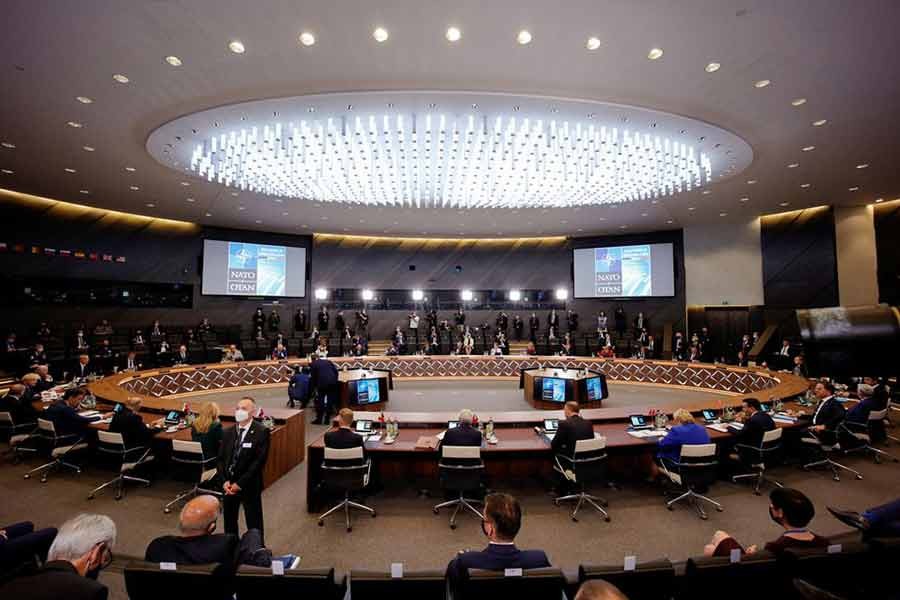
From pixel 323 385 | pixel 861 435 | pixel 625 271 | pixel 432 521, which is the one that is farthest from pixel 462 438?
pixel 625 271

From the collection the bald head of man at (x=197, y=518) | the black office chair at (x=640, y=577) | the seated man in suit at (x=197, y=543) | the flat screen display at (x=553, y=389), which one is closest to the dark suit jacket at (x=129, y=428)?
the seated man in suit at (x=197, y=543)

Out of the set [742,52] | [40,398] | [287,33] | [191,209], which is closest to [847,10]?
[742,52]

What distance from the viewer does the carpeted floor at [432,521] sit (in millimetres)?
3660

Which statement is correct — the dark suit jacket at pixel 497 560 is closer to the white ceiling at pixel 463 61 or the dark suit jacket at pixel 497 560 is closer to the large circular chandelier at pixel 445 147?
the white ceiling at pixel 463 61

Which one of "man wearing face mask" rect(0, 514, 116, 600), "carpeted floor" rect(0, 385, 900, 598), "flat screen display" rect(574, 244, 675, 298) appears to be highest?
"flat screen display" rect(574, 244, 675, 298)

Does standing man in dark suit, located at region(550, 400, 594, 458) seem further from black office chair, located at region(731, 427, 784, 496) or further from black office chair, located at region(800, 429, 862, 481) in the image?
black office chair, located at region(800, 429, 862, 481)

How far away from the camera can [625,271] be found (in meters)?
17.5

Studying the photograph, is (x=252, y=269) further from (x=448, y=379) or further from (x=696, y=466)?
(x=696, y=466)

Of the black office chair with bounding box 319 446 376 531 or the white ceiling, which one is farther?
the white ceiling

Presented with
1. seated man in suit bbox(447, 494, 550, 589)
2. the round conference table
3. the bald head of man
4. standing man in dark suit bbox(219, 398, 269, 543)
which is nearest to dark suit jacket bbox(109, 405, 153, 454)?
the round conference table

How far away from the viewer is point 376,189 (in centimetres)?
1050

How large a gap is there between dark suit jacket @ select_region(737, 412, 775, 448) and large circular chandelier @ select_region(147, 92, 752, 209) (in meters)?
4.99

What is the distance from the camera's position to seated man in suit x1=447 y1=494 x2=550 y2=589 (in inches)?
84.1

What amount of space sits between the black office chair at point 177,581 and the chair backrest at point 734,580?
2443 millimetres
